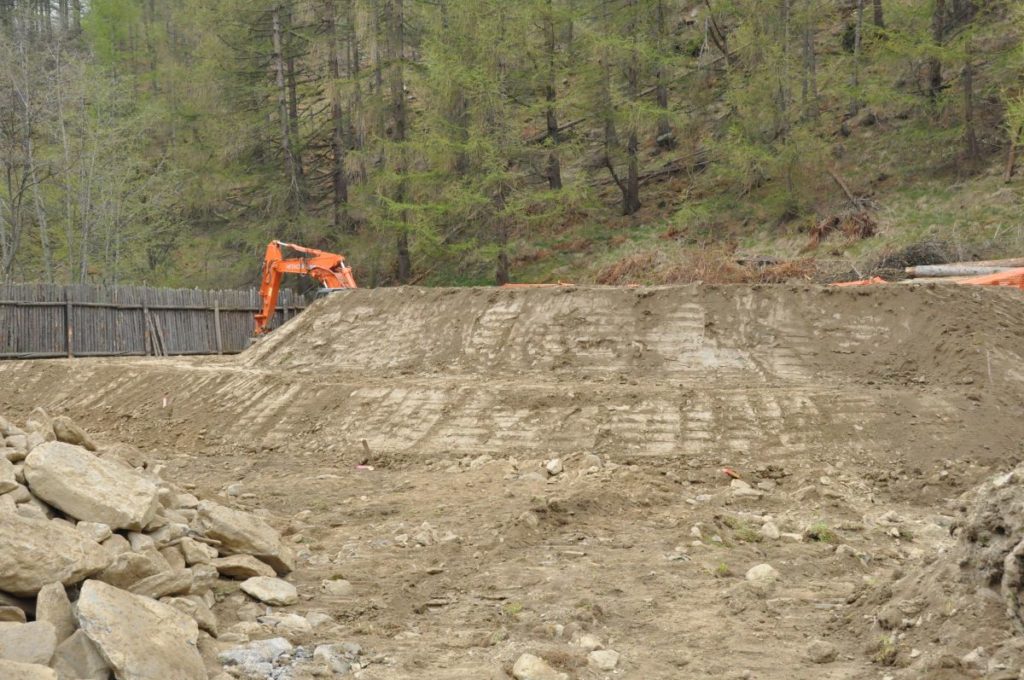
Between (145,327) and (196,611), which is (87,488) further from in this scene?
(145,327)

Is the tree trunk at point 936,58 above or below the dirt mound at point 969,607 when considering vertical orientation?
above

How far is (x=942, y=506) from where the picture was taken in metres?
8.96

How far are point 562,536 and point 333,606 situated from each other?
8.16ft

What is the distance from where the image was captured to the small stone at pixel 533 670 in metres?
4.65

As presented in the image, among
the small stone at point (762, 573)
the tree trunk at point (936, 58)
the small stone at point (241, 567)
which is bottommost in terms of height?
the small stone at point (762, 573)

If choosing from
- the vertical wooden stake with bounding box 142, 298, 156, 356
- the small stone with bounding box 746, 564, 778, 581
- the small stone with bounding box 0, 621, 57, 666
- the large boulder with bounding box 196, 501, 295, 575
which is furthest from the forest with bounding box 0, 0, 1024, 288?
the small stone with bounding box 0, 621, 57, 666

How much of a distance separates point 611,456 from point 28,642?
7.19 meters

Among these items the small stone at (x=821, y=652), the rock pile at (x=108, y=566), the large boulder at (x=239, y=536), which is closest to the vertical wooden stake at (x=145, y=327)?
the rock pile at (x=108, y=566)

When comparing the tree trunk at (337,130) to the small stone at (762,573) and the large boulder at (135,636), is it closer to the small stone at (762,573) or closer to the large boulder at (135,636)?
the small stone at (762,573)

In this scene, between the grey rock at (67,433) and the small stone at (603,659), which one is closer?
the small stone at (603,659)

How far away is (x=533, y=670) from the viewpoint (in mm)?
4699

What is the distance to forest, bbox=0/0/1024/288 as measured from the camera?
2036 centimetres

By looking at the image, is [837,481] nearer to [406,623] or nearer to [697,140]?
[406,623]

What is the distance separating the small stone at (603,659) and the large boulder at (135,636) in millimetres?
2061
